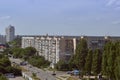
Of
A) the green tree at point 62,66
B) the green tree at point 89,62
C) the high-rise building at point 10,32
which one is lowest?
the green tree at point 62,66

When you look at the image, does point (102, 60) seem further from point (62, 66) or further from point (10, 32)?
point (10, 32)

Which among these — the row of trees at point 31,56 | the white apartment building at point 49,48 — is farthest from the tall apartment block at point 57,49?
the row of trees at point 31,56

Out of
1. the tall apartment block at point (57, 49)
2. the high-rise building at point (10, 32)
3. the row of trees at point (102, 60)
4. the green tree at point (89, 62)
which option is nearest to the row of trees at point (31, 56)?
the tall apartment block at point (57, 49)

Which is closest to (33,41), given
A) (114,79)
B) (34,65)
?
(34,65)

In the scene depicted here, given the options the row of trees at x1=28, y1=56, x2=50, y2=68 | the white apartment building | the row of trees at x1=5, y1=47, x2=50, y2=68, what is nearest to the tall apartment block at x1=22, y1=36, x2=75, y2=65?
the white apartment building

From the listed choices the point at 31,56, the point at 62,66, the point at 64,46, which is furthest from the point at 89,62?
the point at 31,56

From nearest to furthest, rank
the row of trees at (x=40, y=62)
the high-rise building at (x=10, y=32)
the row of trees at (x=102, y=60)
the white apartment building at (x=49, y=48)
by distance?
the row of trees at (x=102, y=60), the row of trees at (x=40, y=62), the white apartment building at (x=49, y=48), the high-rise building at (x=10, y=32)

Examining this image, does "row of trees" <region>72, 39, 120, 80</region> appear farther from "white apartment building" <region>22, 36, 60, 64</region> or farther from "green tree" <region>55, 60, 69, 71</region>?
"white apartment building" <region>22, 36, 60, 64</region>

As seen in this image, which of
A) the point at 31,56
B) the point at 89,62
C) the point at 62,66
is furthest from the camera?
the point at 31,56

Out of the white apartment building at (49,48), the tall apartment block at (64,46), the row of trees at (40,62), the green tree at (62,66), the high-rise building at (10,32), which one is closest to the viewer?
the green tree at (62,66)

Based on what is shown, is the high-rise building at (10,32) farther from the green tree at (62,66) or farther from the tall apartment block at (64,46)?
the green tree at (62,66)

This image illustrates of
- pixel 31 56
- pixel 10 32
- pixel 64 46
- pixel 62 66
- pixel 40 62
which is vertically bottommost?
pixel 62 66

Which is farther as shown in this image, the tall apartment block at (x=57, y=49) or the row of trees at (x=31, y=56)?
the row of trees at (x=31, y=56)

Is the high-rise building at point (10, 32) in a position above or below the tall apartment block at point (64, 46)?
above
